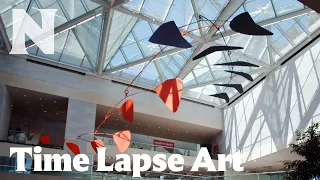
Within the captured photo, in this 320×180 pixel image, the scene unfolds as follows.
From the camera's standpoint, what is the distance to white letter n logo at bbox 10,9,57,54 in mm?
21859

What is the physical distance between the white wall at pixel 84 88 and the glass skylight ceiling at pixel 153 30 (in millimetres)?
971

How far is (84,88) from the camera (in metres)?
28.8

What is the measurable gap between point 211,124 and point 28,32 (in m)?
18.8

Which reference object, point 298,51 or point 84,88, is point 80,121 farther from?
point 298,51

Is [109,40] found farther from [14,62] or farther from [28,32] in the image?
[14,62]

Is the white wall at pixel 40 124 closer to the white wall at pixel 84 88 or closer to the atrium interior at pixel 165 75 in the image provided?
the atrium interior at pixel 165 75

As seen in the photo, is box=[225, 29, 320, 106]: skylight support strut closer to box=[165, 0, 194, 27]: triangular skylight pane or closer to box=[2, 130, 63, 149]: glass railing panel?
box=[165, 0, 194, 27]: triangular skylight pane

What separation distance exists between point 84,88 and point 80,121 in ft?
8.94

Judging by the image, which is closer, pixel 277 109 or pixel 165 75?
pixel 277 109

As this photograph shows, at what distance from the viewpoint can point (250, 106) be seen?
2991 cm

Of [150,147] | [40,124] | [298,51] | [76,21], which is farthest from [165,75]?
[40,124]

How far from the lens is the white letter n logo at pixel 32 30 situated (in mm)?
21859

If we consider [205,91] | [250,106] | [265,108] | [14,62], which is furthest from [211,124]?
[14,62]

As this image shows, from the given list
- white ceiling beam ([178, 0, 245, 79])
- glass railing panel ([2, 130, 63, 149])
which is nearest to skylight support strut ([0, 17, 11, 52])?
glass railing panel ([2, 130, 63, 149])
